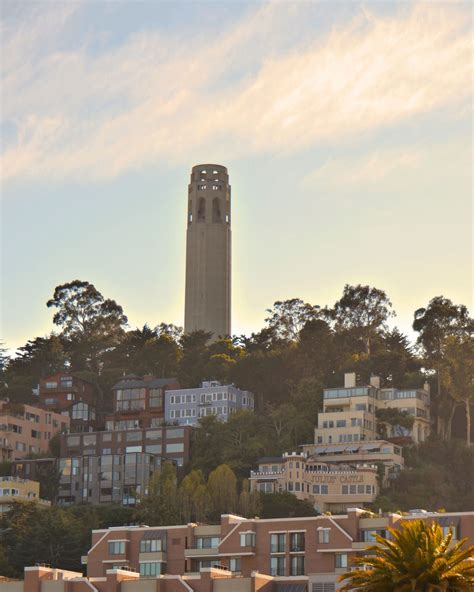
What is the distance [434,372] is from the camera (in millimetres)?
176875

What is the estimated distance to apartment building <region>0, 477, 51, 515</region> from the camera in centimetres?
15727

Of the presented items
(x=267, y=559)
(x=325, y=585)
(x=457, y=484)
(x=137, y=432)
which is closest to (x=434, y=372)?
Result: (x=457, y=484)

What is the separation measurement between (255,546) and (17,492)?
48.9m

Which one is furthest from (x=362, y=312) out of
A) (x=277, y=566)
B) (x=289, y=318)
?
(x=277, y=566)

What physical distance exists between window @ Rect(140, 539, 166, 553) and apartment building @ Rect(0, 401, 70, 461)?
57.6m

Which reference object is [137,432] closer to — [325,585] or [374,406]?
[374,406]

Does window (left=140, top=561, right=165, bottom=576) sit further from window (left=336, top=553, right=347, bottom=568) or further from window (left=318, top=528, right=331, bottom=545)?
window (left=336, top=553, right=347, bottom=568)

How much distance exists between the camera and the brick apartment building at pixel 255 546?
366 feet

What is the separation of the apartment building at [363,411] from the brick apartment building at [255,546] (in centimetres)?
4801

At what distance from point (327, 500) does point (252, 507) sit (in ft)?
29.8

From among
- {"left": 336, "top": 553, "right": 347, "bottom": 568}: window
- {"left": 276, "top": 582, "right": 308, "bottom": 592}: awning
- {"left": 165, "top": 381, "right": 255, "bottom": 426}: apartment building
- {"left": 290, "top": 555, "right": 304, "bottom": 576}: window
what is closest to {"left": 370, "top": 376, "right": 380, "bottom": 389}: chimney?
{"left": 165, "top": 381, "right": 255, "bottom": 426}: apartment building

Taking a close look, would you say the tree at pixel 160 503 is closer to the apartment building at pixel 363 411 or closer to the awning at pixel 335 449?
the awning at pixel 335 449

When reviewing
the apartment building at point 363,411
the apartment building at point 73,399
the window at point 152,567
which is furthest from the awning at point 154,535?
the apartment building at point 73,399

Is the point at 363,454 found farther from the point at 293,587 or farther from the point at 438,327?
the point at 293,587
